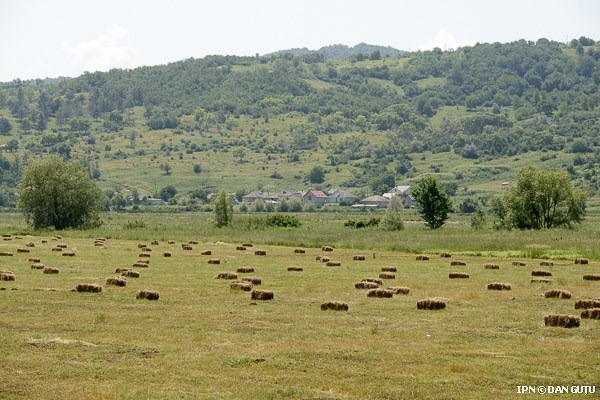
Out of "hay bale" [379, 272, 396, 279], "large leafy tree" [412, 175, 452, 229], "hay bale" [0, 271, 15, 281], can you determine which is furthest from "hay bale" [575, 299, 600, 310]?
"large leafy tree" [412, 175, 452, 229]

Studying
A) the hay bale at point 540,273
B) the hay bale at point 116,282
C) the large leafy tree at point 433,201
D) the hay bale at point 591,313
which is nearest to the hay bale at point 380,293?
the hay bale at point 591,313

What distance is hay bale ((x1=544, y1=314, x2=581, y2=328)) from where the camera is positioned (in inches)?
979

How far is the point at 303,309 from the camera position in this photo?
28.6 m

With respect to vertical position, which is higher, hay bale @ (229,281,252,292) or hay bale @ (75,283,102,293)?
hay bale @ (75,283,102,293)

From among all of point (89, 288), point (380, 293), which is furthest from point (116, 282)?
point (380, 293)

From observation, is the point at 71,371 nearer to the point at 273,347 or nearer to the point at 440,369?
the point at 273,347

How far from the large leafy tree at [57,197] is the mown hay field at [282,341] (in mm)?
62810

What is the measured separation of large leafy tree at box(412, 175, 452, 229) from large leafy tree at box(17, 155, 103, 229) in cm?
3668

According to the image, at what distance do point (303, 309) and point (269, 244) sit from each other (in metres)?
46.4

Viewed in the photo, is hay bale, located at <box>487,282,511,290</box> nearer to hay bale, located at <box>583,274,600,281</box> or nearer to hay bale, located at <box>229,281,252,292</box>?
hay bale, located at <box>583,274,600,281</box>

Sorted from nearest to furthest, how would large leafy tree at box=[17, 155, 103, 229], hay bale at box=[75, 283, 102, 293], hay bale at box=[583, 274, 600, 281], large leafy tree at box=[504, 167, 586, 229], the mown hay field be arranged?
the mown hay field < hay bale at box=[75, 283, 102, 293] < hay bale at box=[583, 274, 600, 281] < large leafy tree at box=[504, 167, 586, 229] < large leafy tree at box=[17, 155, 103, 229]

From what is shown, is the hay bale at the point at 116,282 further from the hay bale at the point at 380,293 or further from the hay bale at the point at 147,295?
the hay bale at the point at 380,293

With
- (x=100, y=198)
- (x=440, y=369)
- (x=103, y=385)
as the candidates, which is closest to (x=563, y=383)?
(x=440, y=369)

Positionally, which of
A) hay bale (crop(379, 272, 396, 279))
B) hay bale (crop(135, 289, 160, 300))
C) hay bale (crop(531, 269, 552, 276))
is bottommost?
hay bale (crop(531, 269, 552, 276))
